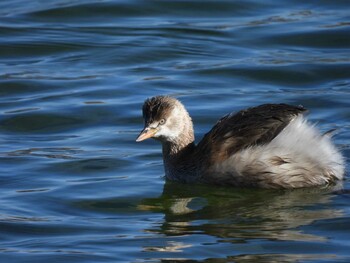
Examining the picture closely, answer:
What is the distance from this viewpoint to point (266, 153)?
8977 mm

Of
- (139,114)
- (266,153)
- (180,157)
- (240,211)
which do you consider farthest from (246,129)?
(139,114)

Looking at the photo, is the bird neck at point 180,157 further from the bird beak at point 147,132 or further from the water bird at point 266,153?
the bird beak at point 147,132

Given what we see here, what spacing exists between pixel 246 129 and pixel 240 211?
679 mm

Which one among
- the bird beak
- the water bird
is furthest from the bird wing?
the bird beak

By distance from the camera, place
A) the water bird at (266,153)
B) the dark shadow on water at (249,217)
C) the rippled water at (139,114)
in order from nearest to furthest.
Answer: the dark shadow on water at (249,217) < the rippled water at (139,114) < the water bird at (266,153)

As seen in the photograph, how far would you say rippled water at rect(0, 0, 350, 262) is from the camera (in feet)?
25.9

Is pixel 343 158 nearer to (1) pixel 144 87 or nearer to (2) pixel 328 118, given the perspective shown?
(2) pixel 328 118

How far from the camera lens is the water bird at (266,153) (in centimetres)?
893

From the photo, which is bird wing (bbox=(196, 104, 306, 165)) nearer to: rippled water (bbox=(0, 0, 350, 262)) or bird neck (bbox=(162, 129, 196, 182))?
bird neck (bbox=(162, 129, 196, 182))

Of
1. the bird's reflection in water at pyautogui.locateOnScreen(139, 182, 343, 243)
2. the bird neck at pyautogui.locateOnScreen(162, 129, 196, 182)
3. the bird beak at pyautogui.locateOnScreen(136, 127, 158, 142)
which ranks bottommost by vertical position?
the bird's reflection in water at pyautogui.locateOnScreen(139, 182, 343, 243)

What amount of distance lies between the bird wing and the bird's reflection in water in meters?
0.34

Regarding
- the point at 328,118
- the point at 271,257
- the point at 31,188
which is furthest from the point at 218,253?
the point at 328,118

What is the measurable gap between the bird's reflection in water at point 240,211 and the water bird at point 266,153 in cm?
11

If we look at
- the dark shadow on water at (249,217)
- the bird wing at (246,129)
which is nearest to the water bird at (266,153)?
→ the bird wing at (246,129)
